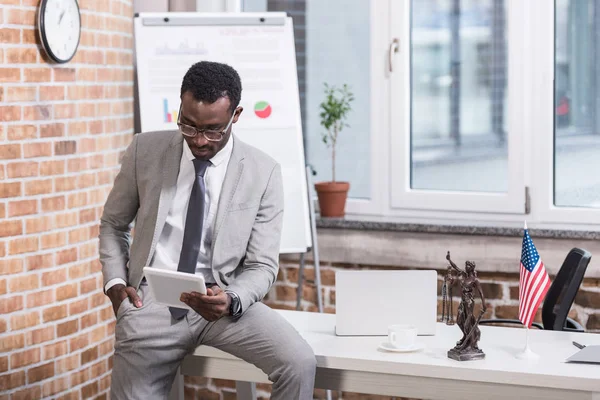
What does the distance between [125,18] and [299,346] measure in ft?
6.99

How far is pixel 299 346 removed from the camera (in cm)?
250

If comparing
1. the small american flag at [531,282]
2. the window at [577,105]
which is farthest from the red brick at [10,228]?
the window at [577,105]

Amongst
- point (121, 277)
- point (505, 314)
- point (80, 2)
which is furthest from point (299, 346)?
point (80, 2)

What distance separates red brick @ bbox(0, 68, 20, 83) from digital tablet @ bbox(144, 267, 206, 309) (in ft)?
4.09

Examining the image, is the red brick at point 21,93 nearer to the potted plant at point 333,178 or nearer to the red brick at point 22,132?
the red brick at point 22,132

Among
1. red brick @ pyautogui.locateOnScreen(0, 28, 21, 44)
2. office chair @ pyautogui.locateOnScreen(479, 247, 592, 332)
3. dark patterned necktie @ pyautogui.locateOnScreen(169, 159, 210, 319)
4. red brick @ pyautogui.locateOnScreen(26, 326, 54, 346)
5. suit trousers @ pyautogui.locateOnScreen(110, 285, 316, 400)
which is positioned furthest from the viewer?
red brick @ pyautogui.locateOnScreen(26, 326, 54, 346)

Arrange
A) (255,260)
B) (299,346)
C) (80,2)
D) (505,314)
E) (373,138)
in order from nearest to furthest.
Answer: (299,346)
(255,260)
(80,2)
(505,314)
(373,138)

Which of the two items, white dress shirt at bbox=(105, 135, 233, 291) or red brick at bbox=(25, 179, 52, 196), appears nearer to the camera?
white dress shirt at bbox=(105, 135, 233, 291)

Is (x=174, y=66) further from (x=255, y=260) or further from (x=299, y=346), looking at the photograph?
(x=299, y=346)

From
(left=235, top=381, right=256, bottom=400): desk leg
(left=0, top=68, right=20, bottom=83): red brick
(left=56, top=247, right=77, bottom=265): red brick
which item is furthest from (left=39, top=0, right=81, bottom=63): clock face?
(left=235, top=381, right=256, bottom=400): desk leg

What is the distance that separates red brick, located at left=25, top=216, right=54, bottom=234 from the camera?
3.39 m

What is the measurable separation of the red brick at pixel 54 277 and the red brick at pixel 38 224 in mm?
183

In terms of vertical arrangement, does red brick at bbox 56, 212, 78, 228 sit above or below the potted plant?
below

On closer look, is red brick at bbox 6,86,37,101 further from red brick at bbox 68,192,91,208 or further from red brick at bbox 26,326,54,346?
red brick at bbox 26,326,54,346
